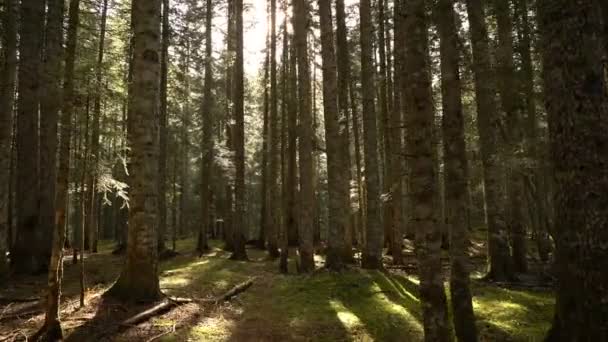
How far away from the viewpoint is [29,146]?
43.3 feet

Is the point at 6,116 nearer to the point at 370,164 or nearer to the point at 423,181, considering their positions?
the point at 370,164

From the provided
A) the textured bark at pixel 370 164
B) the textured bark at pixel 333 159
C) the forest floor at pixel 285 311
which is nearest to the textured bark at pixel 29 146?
the forest floor at pixel 285 311

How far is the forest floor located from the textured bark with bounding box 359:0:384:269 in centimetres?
91

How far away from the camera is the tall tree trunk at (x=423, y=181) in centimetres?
496

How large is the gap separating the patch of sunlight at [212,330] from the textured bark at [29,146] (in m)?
7.41

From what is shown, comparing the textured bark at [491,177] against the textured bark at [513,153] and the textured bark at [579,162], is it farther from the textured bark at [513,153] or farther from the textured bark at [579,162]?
the textured bark at [579,162]

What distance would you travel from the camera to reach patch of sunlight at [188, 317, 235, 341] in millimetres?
7280

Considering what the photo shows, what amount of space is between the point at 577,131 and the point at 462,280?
2.61m

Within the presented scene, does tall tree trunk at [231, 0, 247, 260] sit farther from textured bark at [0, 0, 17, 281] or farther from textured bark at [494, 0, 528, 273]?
textured bark at [494, 0, 528, 273]

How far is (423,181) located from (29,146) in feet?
42.1

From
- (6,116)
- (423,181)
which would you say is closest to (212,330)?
(423,181)

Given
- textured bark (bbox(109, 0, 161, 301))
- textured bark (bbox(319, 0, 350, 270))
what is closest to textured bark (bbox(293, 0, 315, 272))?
textured bark (bbox(319, 0, 350, 270))

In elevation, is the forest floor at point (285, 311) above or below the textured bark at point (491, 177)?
below

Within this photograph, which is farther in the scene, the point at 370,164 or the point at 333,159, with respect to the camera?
the point at 370,164
